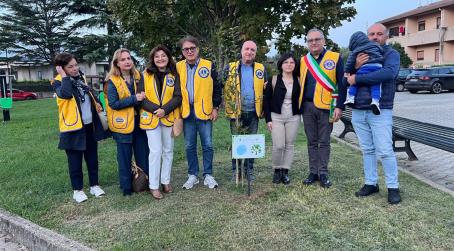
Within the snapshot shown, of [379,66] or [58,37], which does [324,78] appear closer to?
[379,66]

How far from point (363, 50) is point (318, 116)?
99cm

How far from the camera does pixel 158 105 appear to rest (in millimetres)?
5035

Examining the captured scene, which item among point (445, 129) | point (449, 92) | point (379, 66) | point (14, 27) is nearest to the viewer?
point (379, 66)

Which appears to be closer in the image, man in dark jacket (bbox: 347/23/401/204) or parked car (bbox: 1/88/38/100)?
man in dark jacket (bbox: 347/23/401/204)

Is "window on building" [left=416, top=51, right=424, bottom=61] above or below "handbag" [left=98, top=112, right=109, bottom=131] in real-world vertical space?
above

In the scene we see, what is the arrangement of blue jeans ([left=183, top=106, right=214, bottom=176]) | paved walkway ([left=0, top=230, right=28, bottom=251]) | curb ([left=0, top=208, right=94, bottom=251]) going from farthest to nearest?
1. blue jeans ([left=183, top=106, right=214, bottom=176])
2. paved walkway ([left=0, top=230, right=28, bottom=251])
3. curb ([left=0, top=208, right=94, bottom=251])

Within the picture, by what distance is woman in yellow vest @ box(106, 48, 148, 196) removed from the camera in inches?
195

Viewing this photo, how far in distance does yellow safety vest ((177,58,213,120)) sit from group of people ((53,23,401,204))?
1 centimetres

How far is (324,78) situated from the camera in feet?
16.5

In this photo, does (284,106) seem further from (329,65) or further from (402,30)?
(402,30)

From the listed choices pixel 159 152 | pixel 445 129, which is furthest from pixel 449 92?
pixel 159 152

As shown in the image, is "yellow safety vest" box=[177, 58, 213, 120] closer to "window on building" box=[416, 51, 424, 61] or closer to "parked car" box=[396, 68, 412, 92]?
"parked car" box=[396, 68, 412, 92]

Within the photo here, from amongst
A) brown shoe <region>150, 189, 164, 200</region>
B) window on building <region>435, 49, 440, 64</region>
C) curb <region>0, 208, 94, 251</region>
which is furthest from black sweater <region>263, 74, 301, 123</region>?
window on building <region>435, 49, 440, 64</region>

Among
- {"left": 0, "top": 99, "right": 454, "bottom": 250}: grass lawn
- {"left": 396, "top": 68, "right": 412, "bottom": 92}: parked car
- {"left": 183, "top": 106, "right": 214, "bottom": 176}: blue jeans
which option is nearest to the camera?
{"left": 0, "top": 99, "right": 454, "bottom": 250}: grass lawn
